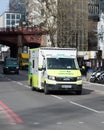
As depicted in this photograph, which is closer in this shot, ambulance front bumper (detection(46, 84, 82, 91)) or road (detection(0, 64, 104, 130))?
road (detection(0, 64, 104, 130))

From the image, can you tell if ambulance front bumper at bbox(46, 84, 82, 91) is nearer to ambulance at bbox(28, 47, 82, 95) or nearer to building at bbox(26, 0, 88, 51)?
ambulance at bbox(28, 47, 82, 95)

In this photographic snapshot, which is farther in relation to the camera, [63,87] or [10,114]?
[63,87]

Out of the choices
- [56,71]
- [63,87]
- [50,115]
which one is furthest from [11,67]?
[50,115]

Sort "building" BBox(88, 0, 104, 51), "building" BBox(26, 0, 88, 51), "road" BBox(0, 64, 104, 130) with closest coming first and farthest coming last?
1. "road" BBox(0, 64, 104, 130)
2. "building" BBox(26, 0, 88, 51)
3. "building" BBox(88, 0, 104, 51)

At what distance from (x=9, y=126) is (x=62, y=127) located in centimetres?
140

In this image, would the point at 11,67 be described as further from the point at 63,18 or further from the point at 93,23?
the point at 93,23

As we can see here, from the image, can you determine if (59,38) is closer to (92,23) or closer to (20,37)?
(92,23)

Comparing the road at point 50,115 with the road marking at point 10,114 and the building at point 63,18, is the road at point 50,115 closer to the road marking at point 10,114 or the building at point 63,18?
the road marking at point 10,114

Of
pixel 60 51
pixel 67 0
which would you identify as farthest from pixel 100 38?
pixel 60 51

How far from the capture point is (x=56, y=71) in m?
26.0

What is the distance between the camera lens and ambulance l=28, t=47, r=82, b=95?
2553 cm

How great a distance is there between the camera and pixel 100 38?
290 ft

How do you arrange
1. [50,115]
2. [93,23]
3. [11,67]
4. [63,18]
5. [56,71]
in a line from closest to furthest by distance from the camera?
[50,115] → [56,71] → [11,67] → [63,18] → [93,23]

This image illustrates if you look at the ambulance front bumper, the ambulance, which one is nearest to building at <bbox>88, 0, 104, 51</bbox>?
the ambulance
